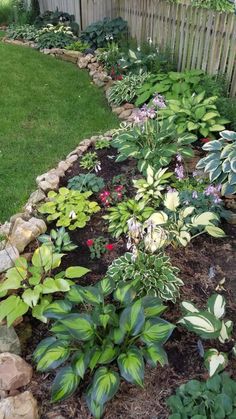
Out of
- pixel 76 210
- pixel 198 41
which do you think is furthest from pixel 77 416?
pixel 198 41

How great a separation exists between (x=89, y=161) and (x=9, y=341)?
7.39 feet

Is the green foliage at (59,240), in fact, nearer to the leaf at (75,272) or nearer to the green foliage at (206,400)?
the leaf at (75,272)

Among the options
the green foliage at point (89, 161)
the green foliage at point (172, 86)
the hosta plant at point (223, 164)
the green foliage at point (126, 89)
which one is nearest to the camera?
the hosta plant at point (223, 164)

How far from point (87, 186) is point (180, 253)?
4.13 feet

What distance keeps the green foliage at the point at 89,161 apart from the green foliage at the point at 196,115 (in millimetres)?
898

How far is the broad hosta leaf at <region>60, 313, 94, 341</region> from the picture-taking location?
7.18 ft

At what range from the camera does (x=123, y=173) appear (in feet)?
13.6

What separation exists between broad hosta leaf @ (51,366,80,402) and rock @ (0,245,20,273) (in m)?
1.02

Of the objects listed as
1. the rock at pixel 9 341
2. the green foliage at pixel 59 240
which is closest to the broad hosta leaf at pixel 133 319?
the rock at pixel 9 341

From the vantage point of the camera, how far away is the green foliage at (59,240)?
10.3 feet

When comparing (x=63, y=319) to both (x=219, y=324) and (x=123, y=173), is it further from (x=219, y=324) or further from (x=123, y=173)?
(x=123, y=173)

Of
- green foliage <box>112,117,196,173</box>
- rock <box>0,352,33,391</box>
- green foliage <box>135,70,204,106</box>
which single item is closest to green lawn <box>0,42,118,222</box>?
green foliage <box>135,70,204,106</box>

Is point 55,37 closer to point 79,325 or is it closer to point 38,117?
point 38,117

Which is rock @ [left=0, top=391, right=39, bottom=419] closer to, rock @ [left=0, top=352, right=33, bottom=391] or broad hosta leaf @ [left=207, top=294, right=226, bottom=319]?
rock @ [left=0, top=352, right=33, bottom=391]
